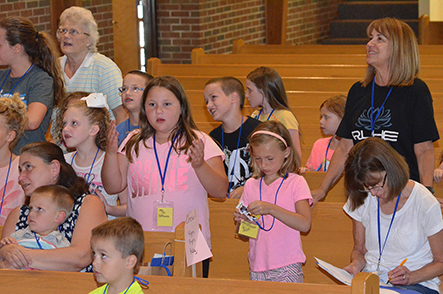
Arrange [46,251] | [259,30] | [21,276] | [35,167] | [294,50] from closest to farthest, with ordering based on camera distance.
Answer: [21,276]
[46,251]
[35,167]
[294,50]
[259,30]

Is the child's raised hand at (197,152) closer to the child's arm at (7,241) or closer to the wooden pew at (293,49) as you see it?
the child's arm at (7,241)

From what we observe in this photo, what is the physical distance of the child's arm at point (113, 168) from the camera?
2820mm

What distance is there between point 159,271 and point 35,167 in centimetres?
80

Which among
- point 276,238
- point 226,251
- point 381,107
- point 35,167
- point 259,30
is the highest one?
point 259,30

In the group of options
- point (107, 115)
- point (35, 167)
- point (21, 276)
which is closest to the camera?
point (21, 276)

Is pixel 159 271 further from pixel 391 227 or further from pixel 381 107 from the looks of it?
pixel 381 107

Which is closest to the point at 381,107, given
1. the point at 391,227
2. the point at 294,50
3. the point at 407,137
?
the point at 407,137

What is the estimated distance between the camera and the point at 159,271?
2.62 metres

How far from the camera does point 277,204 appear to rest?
9.57ft

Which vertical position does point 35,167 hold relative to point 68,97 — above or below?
below

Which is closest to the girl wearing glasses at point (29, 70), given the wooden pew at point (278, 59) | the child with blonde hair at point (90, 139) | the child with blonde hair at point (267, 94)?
the child with blonde hair at point (90, 139)

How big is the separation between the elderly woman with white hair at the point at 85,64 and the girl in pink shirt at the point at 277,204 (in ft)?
4.47

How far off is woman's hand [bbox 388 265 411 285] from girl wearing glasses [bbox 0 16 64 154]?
2095 millimetres

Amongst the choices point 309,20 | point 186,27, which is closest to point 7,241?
point 186,27
